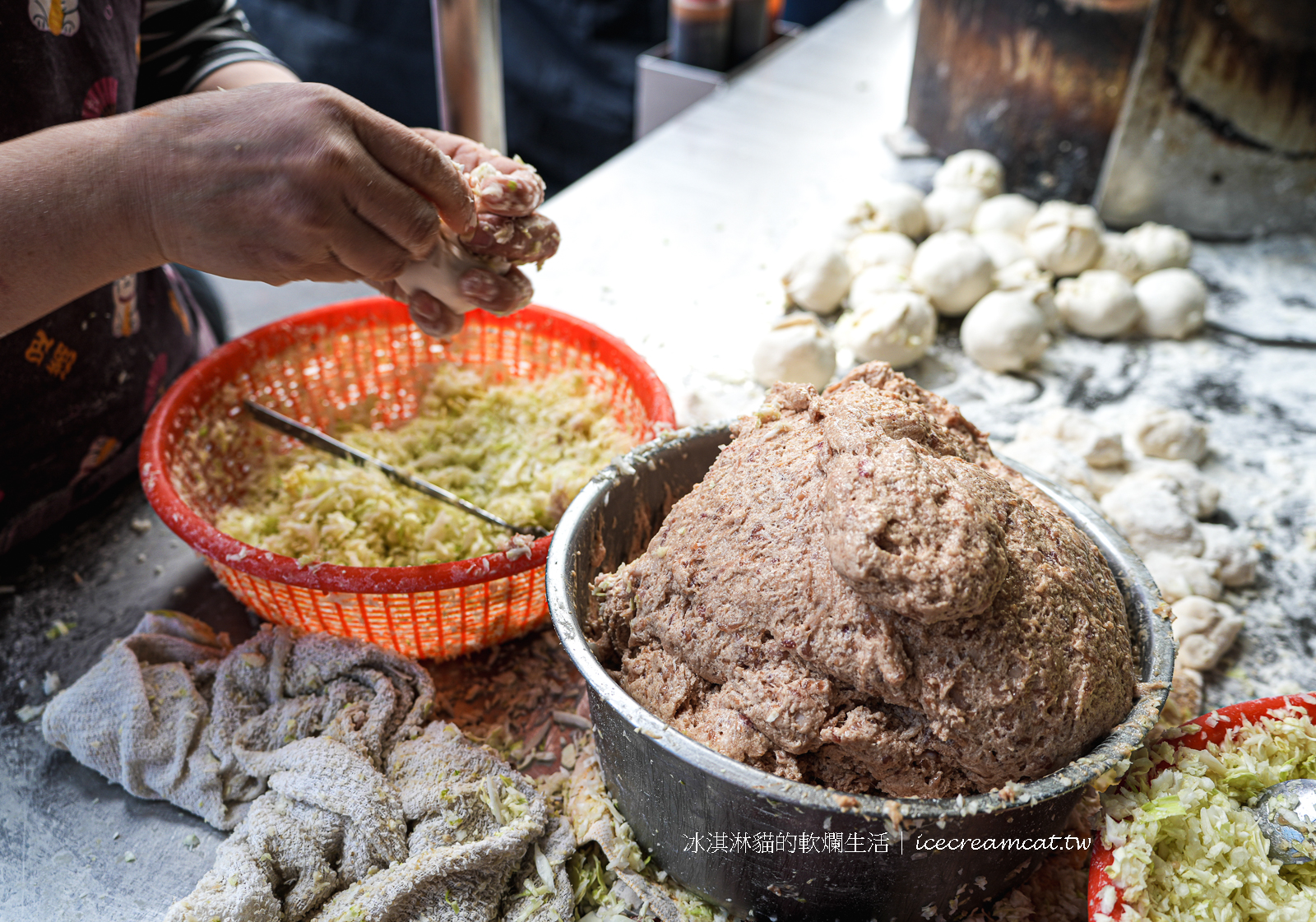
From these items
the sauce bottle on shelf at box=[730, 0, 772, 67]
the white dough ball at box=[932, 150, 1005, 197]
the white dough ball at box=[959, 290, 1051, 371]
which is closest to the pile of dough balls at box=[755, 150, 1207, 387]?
the white dough ball at box=[959, 290, 1051, 371]

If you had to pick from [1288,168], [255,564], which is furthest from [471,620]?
[1288,168]

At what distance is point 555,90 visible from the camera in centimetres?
522

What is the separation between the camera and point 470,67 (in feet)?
6.70

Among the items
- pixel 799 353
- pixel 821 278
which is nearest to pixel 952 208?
pixel 821 278

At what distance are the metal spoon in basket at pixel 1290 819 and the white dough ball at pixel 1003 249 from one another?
5.52 feet

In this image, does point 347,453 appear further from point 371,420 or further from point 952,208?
point 952,208

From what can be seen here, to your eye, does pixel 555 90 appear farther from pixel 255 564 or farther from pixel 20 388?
pixel 255 564

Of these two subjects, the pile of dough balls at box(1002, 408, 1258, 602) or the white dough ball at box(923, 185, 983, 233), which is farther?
the white dough ball at box(923, 185, 983, 233)

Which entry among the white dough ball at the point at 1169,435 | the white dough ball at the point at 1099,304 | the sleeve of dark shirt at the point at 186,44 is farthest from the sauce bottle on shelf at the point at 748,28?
the white dough ball at the point at 1169,435

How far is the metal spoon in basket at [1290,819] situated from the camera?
3.31 ft

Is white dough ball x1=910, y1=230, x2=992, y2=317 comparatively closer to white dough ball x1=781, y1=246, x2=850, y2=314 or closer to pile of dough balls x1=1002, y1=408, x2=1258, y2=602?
white dough ball x1=781, y1=246, x2=850, y2=314

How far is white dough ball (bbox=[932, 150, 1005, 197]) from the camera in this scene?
9.24 feet

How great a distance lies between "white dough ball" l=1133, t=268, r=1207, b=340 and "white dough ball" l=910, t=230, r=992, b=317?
459 mm

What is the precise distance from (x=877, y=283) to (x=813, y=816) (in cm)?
173
